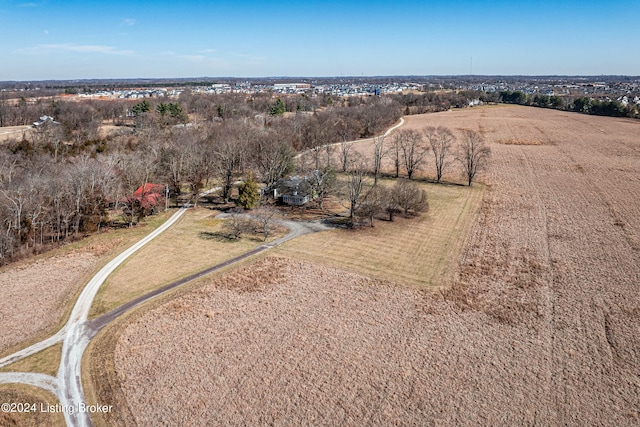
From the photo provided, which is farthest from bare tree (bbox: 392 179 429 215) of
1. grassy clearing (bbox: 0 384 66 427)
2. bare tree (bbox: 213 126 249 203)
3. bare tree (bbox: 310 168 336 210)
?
grassy clearing (bbox: 0 384 66 427)

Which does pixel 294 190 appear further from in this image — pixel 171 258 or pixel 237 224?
pixel 171 258

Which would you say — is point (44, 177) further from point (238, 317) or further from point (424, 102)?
point (424, 102)

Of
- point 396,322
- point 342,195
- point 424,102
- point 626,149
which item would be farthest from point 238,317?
point 424,102

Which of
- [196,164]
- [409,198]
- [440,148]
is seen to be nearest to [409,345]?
[409,198]

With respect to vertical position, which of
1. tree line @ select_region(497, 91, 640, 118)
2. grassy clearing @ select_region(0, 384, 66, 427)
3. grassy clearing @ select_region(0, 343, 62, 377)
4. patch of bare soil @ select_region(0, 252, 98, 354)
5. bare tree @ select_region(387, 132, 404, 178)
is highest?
tree line @ select_region(497, 91, 640, 118)

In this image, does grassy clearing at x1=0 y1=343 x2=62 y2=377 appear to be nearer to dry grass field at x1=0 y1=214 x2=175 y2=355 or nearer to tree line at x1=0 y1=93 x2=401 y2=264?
dry grass field at x1=0 y1=214 x2=175 y2=355
